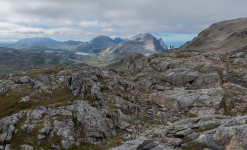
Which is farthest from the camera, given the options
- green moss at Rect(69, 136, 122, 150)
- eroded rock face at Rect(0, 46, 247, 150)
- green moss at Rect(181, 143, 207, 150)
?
green moss at Rect(69, 136, 122, 150)

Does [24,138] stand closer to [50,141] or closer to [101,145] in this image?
[50,141]

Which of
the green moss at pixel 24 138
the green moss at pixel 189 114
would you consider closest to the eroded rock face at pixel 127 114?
the green moss at pixel 189 114

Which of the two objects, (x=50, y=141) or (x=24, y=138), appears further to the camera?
(x=24, y=138)

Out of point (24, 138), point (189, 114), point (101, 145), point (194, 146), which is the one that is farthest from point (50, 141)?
point (189, 114)

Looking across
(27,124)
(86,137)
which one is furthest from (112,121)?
(27,124)

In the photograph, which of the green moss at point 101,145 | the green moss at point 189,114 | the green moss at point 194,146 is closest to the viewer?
the green moss at point 194,146

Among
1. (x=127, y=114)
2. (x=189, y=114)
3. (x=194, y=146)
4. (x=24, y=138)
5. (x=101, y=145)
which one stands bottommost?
(x=101, y=145)

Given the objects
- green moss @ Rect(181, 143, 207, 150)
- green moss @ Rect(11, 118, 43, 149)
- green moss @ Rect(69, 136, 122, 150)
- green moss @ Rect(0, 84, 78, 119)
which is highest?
green moss @ Rect(181, 143, 207, 150)

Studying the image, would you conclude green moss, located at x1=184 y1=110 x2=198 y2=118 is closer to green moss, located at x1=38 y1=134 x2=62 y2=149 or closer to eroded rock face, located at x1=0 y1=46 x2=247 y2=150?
eroded rock face, located at x1=0 y1=46 x2=247 y2=150

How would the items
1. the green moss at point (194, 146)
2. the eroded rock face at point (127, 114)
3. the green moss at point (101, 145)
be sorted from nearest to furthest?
1. the green moss at point (194, 146)
2. the eroded rock face at point (127, 114)
3. the green moss at point (101, 145)

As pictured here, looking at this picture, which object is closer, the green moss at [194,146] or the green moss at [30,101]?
the green moss at [194,146]

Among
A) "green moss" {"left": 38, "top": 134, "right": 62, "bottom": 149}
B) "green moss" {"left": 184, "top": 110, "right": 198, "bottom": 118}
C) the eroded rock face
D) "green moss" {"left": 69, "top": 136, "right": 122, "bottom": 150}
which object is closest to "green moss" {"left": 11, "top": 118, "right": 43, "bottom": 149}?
the eroded rock face

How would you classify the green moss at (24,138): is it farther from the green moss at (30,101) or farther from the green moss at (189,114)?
the green moss at (189,114)

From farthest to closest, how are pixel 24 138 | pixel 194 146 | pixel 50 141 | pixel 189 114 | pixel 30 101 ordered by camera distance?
pixel 189 114 < pixel 30 101 < pixel 24 138 < pixel 50 141 < pixel 194 146
